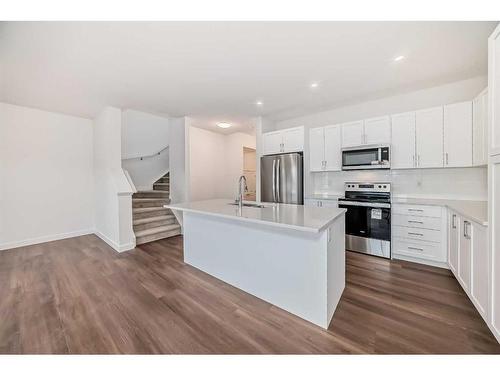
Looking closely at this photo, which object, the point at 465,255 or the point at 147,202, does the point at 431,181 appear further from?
the point at 147,202

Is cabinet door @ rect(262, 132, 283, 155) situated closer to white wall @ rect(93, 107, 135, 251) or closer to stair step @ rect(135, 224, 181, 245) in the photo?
stair step @ rect(135, 224, 181, 245)

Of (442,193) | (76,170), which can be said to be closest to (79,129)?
(76,170)

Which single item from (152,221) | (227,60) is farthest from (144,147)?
(227,60)

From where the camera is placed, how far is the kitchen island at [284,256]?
165cm

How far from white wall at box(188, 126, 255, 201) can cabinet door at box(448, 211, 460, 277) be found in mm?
4710

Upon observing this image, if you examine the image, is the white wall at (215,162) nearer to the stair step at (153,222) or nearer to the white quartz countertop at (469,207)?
the stair step at (153,222)

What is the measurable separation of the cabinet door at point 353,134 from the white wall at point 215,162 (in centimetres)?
331

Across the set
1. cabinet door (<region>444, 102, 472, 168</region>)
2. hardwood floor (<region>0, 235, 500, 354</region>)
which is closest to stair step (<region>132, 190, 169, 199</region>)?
hardwood floor (<region>0, 235, 500, 354</region>)

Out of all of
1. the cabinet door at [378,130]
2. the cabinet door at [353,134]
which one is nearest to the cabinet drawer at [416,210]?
the cabinet door at [378,130]

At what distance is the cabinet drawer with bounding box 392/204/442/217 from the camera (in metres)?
2.65

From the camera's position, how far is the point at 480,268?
5.60 feet

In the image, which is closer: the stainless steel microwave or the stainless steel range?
the stainless steel range

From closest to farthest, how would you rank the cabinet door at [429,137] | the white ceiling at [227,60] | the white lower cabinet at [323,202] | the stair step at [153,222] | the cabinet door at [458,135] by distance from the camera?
the white ceiling at [227,60]
the cabinet door at [458,135]
the cabinet door at [429,137]
the white lower cabinet at [323,202]
the stair step at [153,222]
